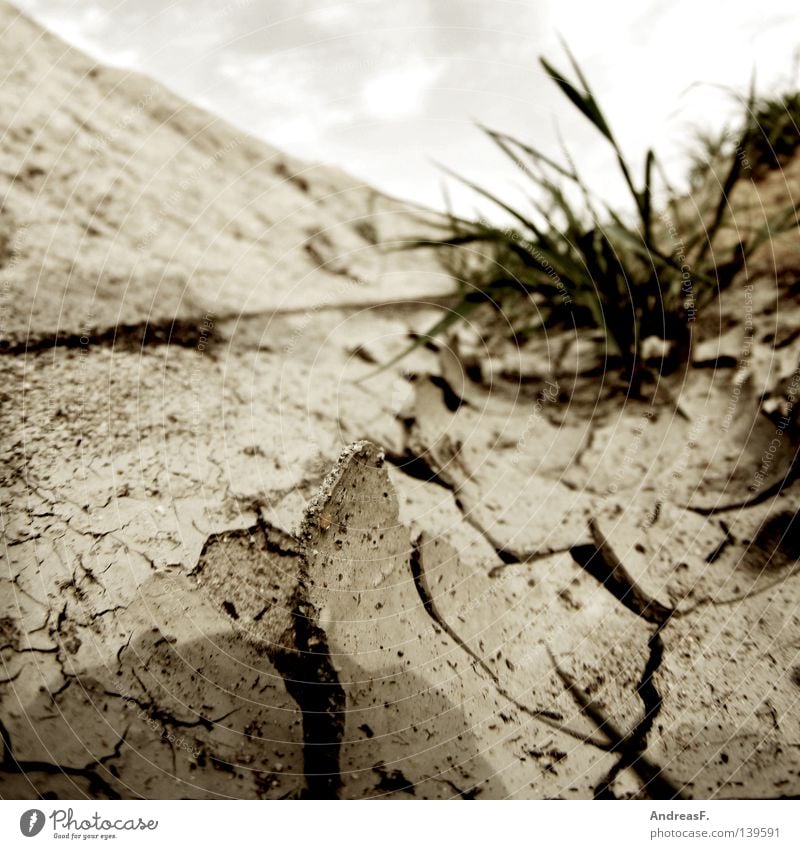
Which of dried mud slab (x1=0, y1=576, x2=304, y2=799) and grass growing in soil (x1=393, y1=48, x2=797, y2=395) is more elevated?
grass growing in soil (x1=393, y1=48, x2=797, y2=395)

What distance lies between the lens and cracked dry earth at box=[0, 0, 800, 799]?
0.59 metres

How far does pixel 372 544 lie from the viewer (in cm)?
70

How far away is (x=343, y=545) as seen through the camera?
0.68m

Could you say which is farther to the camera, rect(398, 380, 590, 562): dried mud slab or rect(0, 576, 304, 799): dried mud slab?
rect(398, 380, 590, 562): dried mud slab

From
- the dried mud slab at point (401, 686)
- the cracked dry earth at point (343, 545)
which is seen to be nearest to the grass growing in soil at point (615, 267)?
the cracked dry earth at point (343, 545)

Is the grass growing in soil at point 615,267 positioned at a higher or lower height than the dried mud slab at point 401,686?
higher

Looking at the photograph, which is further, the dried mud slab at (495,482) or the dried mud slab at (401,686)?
the dried mud slab at (495,482)

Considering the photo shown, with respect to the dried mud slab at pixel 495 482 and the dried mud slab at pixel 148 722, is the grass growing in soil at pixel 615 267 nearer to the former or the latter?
the dried mud slab at pixel 495 482

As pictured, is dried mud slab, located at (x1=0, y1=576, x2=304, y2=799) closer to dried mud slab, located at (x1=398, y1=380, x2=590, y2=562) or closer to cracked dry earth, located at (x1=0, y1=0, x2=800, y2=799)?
cracked dry earth, located at (x1=0, y1=0, x2=800, y2=799)

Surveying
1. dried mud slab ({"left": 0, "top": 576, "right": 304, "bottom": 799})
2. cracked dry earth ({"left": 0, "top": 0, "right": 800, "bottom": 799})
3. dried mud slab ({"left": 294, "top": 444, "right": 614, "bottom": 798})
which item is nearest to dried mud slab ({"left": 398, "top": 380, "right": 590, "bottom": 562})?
cracked dry earth ({"left": 0, "top": 0, "right": 800, "bottom": 799})

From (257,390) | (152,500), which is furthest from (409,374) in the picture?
(152,500)

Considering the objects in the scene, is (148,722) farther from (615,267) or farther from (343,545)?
(615,267)

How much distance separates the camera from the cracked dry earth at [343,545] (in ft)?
1.95

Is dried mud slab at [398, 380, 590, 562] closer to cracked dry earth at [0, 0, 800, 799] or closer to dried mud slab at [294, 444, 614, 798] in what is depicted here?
cracked dry earth at [0, 0, 800, 799]
